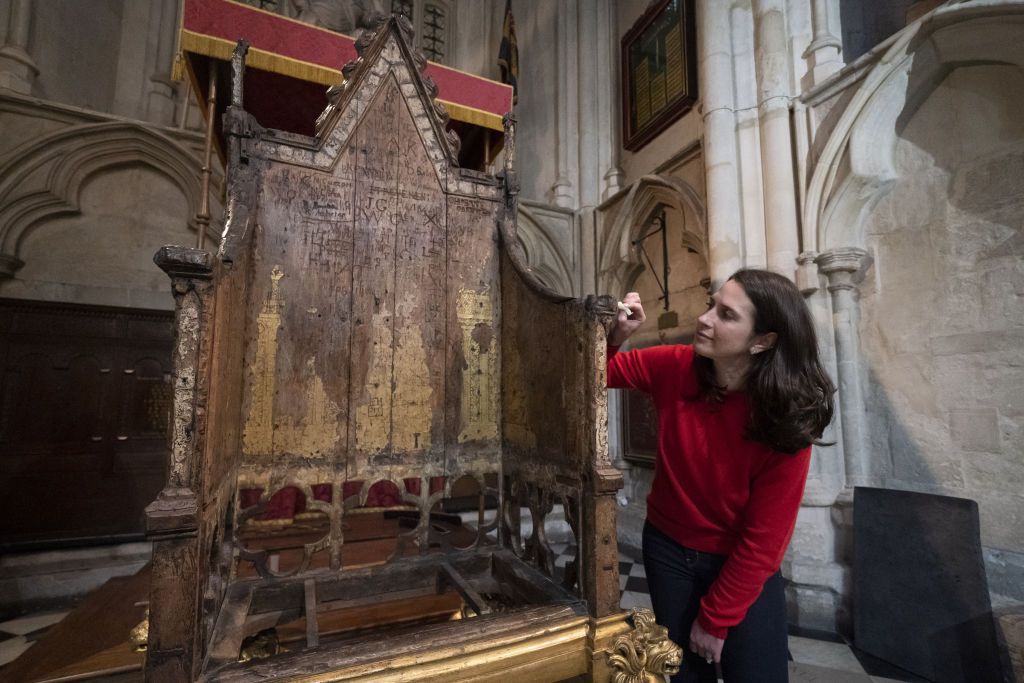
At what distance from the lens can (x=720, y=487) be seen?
3.41 feet

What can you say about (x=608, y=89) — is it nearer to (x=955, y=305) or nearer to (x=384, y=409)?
(x=955, y=305)

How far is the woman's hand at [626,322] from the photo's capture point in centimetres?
130

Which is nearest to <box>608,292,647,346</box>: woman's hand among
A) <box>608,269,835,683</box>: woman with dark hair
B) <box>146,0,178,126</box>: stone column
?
<box>608,269,835,683</box>: woman with dark hair

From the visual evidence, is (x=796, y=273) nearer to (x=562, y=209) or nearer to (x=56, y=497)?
(x=562, y=209)

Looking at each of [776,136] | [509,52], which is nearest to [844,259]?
[776,136]

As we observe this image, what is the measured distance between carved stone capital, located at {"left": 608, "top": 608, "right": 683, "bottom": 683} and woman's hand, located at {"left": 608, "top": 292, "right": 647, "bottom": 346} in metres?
0.70

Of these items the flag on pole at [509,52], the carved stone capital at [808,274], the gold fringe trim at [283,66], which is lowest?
the carved stone capital at [808,274]

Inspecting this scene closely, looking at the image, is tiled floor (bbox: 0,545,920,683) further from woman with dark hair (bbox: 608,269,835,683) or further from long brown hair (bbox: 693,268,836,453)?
long brown hair (bbox: 693,268,836,453)

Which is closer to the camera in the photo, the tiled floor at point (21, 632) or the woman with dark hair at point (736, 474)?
the woman with dark hair at point (736, 474)

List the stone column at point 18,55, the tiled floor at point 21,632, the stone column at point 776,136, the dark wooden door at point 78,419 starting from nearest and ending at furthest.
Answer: the tiled floor at point 21,632
the stone column at point 776,136
the dark wooden door at point 78,419
the stone column at point 18,55

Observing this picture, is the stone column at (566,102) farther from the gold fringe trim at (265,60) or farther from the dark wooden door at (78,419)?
A: the dark wooden door at (78,419)

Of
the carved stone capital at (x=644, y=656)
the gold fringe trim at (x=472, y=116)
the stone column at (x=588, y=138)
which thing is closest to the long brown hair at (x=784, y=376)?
the carved stone capital at (x=644, y=656)

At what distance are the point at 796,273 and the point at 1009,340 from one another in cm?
91

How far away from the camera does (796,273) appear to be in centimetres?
265
